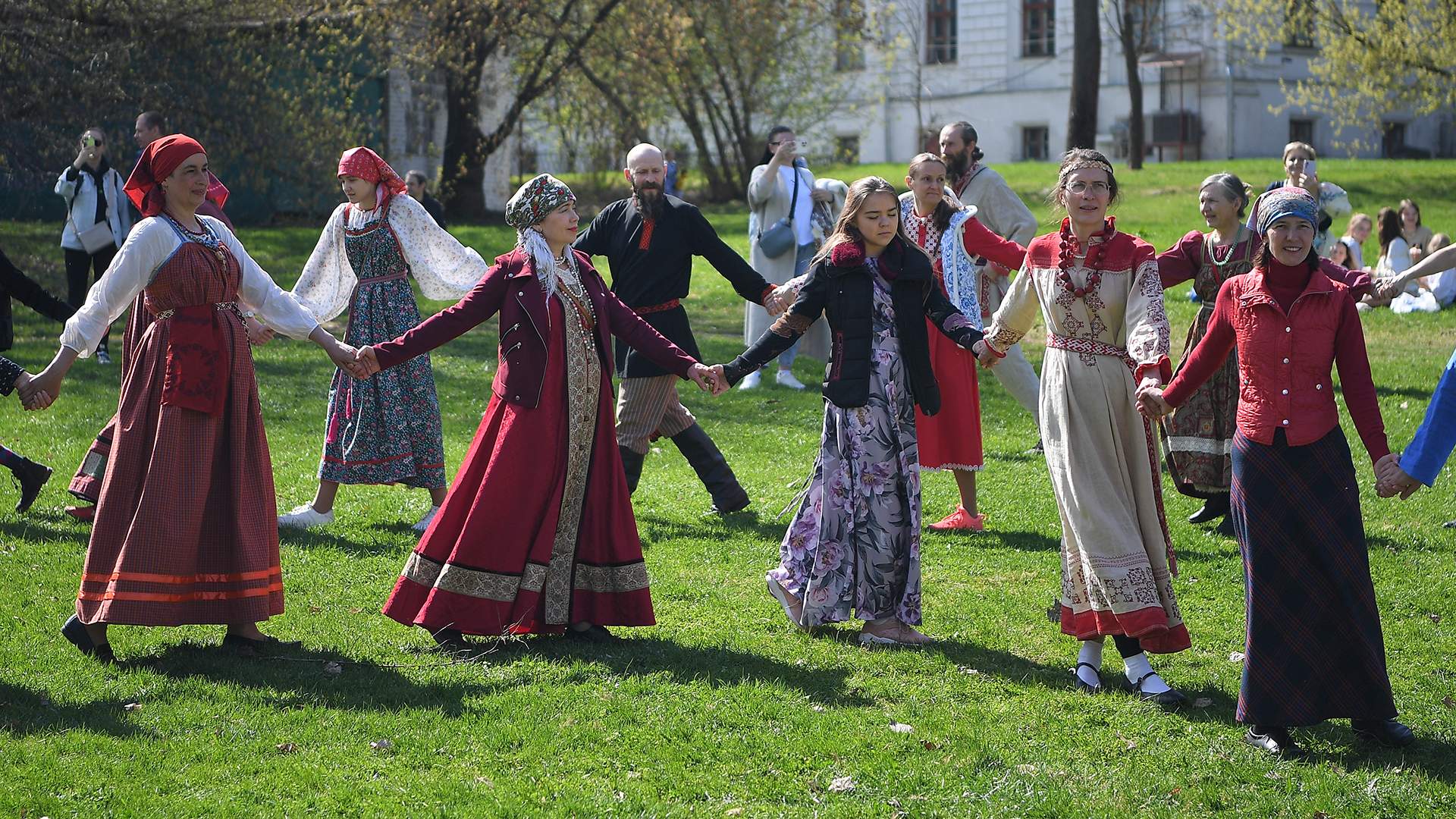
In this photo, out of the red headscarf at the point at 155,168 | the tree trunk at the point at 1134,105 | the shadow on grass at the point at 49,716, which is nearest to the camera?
the shadow on grass at the point at 49,716

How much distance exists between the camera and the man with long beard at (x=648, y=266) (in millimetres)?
8195

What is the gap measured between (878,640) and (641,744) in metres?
1.54

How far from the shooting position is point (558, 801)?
15.0 feet

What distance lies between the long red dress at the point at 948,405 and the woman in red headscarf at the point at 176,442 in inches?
148

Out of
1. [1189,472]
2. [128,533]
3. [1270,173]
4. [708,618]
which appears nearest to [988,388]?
[1189,472]

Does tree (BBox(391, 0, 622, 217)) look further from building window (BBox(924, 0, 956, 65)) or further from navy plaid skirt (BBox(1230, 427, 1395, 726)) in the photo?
navy plaid skirt (BBox(1230, 427, 1395, 726))

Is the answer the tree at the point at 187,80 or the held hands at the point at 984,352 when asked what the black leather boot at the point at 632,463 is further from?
the tree at the point at 187,80

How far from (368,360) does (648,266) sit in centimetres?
246

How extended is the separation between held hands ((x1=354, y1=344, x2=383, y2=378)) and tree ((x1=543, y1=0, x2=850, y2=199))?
22.5 meters

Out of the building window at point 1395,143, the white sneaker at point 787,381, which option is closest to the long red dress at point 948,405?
the white sneaker at point 787,381

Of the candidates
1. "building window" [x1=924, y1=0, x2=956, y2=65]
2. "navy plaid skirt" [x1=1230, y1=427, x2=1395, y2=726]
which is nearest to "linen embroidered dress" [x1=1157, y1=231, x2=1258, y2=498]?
"navy plaid skirt" [x1=1230, y1=427, x2=1395, y2=726]

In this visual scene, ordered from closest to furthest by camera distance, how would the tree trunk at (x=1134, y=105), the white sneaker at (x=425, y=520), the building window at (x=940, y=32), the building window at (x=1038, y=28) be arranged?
the white sneaker at (x=425, y=520) → the tree trunk at (x=1134, y=105) → the building window at (x=1038, y=28) → the building window at (x=940, y=32)

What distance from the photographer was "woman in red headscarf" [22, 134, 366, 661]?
18.6 feet

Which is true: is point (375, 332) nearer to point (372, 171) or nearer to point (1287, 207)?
point (372, 171)
